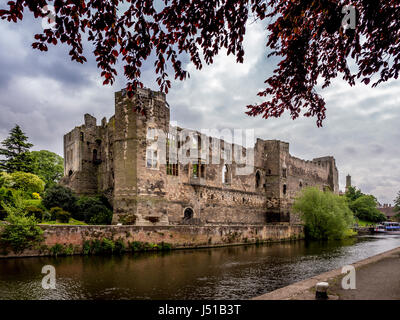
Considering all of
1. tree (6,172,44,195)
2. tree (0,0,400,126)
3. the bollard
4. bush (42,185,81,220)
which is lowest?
the bollard

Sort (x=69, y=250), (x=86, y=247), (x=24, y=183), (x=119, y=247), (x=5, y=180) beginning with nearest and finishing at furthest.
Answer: (x=69, y=250) < (x=86, y=247) < (x=119, y=247) < (x=5, y=180) < (x=24, y=183)

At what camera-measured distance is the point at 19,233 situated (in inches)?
526

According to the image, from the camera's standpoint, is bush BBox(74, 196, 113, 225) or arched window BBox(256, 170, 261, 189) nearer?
bush BBox(74, 196, 113, 225)

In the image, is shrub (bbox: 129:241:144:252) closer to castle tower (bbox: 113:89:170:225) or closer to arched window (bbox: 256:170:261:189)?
castle tower (bbox: 113:89:170:225)

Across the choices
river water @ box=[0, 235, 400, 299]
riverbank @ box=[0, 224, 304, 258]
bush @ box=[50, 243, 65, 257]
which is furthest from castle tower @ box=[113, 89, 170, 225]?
river water @ box=[0, 235, 400, 299]

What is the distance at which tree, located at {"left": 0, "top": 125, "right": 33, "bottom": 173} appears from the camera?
1078 inches

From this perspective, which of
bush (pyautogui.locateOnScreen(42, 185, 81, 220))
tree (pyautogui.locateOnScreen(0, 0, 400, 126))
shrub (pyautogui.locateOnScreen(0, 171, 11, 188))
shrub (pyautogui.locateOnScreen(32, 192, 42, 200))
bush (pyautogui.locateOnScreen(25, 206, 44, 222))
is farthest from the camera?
shrub (pyautogui.locateOnScreen(32, 192, 42, 200))

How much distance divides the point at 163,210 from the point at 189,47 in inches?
701

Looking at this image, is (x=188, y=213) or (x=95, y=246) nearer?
(x=95, y=246)

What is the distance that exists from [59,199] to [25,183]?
534 cm

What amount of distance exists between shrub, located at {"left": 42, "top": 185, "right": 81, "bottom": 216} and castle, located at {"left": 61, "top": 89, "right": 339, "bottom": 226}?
3.01 metres

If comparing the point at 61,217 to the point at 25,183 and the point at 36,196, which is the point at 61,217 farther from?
the point at 25,183

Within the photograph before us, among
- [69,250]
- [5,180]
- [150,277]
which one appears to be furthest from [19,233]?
[5,180]

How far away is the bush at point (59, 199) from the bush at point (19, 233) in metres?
6.55
